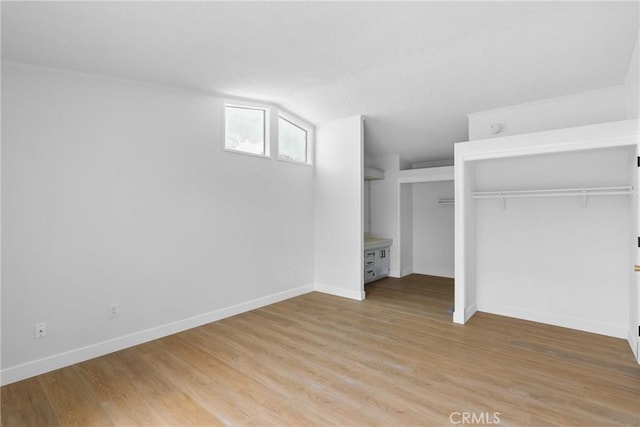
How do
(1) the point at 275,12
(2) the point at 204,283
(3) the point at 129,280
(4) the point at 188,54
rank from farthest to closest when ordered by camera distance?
(2) the point at 204,283 → (3) the point at 129,280 → (4) the point at 188,54 → (1) the point at 275,12

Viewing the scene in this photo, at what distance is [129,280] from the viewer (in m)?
3.13

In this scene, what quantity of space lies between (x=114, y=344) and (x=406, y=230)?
5117mm

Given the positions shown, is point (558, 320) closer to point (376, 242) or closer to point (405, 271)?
point (376, 242)

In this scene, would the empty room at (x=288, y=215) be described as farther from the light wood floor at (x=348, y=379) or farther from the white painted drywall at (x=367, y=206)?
the white painted drywall at (x=367, y=206)

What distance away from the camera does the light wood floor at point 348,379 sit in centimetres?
202

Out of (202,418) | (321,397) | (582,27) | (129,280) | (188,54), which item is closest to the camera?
(202,418)

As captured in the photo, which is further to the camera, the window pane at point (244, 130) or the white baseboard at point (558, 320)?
the window pane at point (244, 130)

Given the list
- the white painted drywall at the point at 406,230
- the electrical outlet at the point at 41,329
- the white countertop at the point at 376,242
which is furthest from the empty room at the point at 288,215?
the white painted drywall at the point at 406,230

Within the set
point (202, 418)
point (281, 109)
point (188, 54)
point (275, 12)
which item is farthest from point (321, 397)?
point (281, 109)

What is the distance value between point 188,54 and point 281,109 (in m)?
1.99

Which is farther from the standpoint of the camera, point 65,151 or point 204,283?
point 204,283

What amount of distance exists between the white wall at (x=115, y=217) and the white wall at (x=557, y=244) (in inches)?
121

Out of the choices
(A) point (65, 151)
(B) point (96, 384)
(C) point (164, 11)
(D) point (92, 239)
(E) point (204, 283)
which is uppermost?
(C) point (164, 11)

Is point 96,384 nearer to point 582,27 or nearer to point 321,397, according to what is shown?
point 321,397
